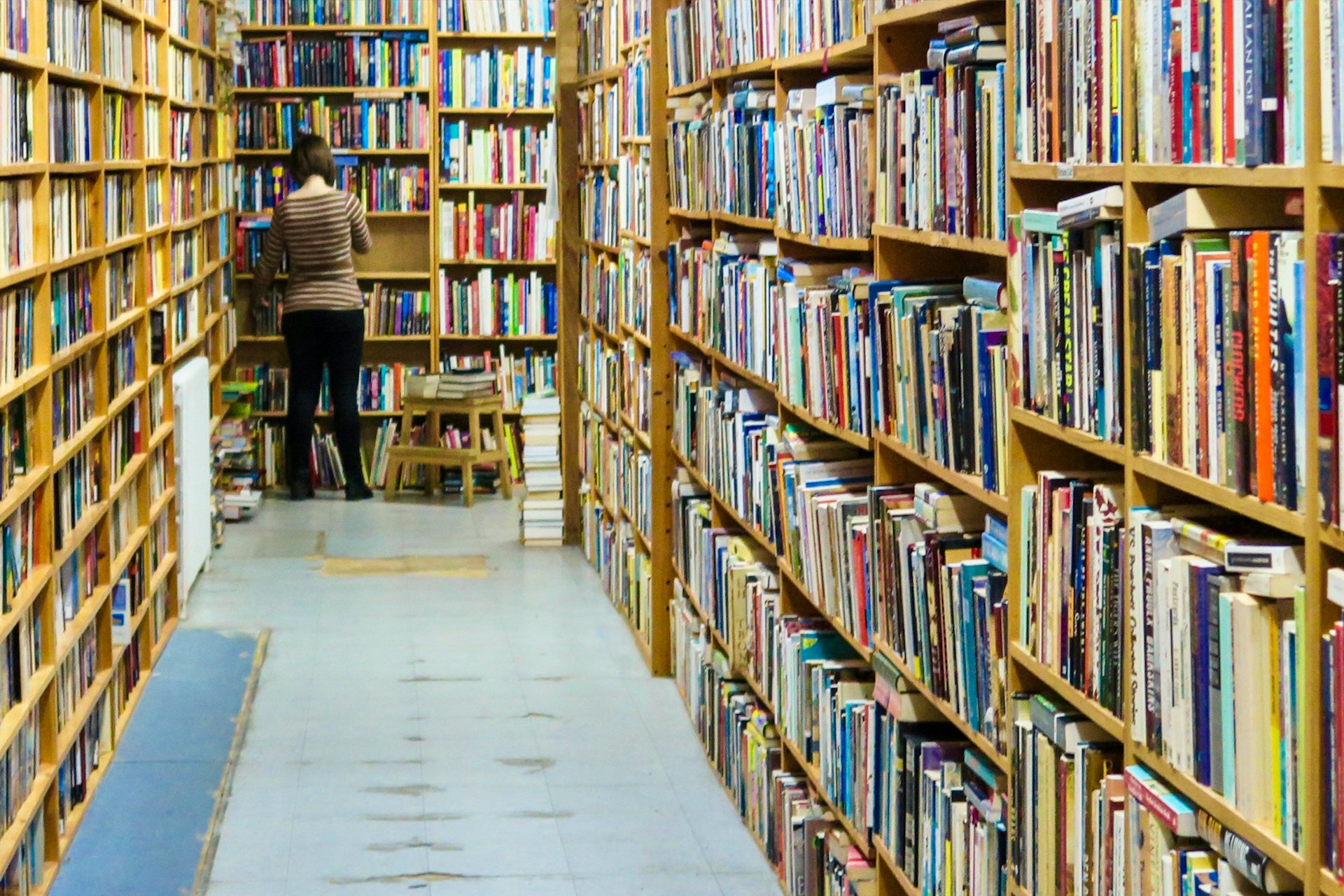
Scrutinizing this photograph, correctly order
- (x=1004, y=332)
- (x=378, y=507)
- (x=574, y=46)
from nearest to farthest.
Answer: (x=1004, y=332)
(x=574, y=46)
(x=378, y=507)

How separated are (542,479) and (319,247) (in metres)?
1.81

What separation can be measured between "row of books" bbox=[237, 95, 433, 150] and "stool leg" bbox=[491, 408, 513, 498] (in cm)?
150

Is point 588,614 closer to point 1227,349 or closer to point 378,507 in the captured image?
point 378,507

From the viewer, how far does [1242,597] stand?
1.68m

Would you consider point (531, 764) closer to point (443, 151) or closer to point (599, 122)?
point (599, 122)

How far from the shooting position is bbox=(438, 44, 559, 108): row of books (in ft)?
31.0

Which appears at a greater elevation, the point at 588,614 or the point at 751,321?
the point at 751,321

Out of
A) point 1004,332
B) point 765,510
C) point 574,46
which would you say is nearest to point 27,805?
point 765,510

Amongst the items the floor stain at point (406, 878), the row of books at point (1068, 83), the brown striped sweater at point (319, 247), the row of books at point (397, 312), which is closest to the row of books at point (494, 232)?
the row of books at point (397, 312)

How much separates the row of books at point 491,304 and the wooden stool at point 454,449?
57 centimetres

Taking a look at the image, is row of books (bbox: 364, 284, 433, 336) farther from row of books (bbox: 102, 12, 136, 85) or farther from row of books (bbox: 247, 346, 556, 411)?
row of books (bbox: 102, 12, 136, 85)

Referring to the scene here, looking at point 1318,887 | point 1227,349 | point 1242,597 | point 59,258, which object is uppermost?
point 59,258

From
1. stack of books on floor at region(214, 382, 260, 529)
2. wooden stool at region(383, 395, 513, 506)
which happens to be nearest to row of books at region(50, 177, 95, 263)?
stack of books on floor at region(214, 382, 260, 529)

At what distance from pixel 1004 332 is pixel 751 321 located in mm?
1710
